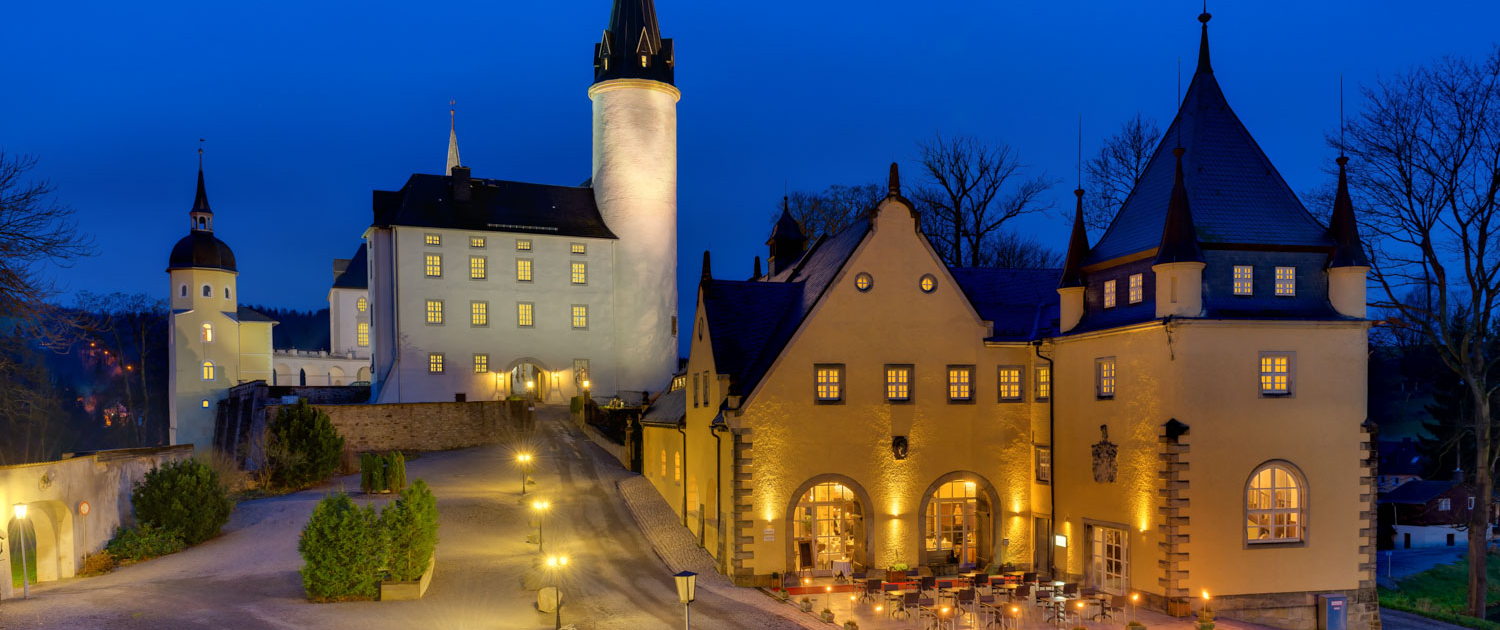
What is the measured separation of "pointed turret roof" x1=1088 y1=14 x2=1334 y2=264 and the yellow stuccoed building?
0.20ft

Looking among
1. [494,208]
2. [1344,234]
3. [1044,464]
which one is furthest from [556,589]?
[494,208]

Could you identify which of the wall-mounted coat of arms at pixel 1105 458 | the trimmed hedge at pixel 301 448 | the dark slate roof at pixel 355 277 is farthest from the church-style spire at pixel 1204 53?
the dark slate roof at pixel 355 277

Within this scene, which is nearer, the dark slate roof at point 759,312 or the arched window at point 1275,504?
the arched window at point 1275,504

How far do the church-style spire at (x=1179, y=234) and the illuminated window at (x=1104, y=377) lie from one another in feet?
9.96

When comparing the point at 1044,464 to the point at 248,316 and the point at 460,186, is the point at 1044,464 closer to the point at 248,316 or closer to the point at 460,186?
the point at 460,186

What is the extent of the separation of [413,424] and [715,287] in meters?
22.4

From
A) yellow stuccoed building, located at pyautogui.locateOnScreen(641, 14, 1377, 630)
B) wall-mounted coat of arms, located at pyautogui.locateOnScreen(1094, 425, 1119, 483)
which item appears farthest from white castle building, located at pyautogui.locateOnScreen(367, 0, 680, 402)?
wall-mounted coat of arms, located at pyautogui.locateOnScreen(1094, 425, 1119, 483)

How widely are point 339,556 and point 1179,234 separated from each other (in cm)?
1960

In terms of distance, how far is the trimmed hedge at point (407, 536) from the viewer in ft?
71.1

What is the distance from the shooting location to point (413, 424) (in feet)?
147

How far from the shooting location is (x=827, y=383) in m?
25.9

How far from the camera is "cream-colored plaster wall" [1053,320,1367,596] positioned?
22406 mm

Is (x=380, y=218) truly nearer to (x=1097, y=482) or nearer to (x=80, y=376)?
(x=1097, y=482)

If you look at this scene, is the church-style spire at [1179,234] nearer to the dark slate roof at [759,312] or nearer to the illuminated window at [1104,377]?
the illuminated window at [1104,377]
